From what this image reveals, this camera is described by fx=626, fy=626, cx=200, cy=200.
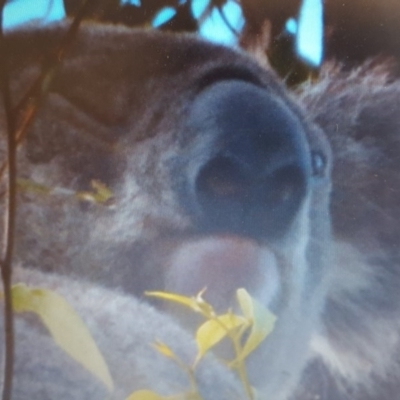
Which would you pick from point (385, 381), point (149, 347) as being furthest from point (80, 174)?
point (385, 381)

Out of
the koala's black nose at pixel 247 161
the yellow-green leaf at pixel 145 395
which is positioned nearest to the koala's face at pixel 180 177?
the koala's black nose at pixel 247 161

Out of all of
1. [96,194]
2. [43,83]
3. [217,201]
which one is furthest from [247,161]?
[43,83]

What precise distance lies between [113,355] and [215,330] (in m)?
0.16

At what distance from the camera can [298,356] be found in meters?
1.00

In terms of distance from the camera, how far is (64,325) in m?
0.96

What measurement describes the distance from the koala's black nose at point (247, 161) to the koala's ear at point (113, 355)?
0.62 ft

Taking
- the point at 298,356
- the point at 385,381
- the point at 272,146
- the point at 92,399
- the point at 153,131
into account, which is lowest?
the point at 385,381

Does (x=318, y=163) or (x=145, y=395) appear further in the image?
(x=318, y=163)

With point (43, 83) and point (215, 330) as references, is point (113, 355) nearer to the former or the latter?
point (215, 330)

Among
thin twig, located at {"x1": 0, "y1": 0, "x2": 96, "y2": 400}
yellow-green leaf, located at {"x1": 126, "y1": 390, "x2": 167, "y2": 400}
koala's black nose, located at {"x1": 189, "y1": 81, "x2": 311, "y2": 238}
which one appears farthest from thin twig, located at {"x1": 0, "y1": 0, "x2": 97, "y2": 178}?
yellow-green leaf, located at {"x1": 126, "y1": 390, "x2": 167, "y2": 400}

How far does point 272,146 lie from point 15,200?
0.43 metres

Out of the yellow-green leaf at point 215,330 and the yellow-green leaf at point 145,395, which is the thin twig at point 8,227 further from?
the yellow-green leaf at point 215,330

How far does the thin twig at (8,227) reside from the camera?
36.9 inches

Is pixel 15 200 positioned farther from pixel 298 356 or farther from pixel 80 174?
pixel 298 356
